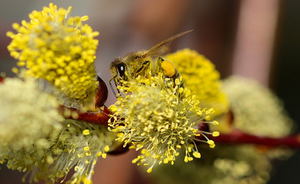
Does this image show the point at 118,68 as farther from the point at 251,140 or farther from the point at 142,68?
the point at 251,140

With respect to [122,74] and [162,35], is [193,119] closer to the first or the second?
[122,74]

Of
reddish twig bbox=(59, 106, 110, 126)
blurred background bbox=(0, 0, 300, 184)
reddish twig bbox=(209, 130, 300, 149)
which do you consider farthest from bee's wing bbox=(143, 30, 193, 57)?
blurred background bbox=(0, 0, 300, 184)

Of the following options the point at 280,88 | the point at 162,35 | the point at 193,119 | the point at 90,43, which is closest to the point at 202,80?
the point at 193,119

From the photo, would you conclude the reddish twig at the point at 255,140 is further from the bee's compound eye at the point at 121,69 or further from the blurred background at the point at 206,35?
the blurred background at the point at 206,35

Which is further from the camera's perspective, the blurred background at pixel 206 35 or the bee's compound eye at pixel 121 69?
the blurred background at pixel 206 35

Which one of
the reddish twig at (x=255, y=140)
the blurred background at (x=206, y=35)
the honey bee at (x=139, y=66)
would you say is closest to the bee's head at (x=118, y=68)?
the honey bee at (x=139, y=66)

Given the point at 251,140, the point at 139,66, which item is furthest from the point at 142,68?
the point at 251,140

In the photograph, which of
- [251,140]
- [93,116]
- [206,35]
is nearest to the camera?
[93,116]

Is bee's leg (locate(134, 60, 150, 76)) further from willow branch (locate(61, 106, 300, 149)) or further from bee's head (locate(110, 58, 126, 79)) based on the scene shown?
willow branch (locate(61, 106, 300, 149))
